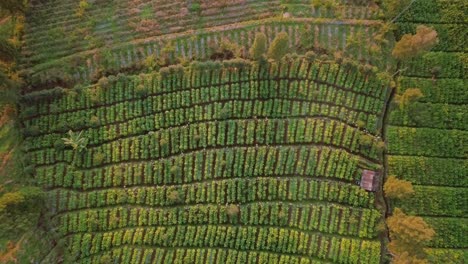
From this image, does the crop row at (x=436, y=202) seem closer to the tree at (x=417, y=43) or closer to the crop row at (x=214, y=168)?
the crop row at (x=214, y=168)

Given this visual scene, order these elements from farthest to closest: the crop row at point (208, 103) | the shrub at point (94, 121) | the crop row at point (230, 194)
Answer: the crop row at point (208, 103) < the shrub at point (94, 121) < the crop row at point (230, 194)

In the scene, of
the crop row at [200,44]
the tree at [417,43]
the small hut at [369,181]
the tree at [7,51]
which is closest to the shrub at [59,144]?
the crop row at [200,44]

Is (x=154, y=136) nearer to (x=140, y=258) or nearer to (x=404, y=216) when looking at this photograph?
(x=140, y=258)

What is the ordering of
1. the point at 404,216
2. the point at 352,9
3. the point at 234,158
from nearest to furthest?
the point at 404,216, the point at 234,158, the point at 352,9

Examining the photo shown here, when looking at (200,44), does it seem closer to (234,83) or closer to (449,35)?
(234,83)

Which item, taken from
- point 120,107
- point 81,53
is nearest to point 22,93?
point 81,53

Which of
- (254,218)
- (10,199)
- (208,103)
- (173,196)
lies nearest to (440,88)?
(254,218)
